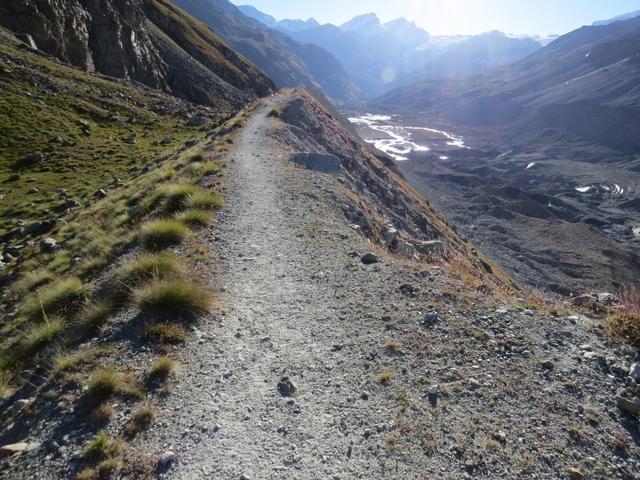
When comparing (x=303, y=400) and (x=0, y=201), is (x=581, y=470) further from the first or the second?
(x=0, y=201)

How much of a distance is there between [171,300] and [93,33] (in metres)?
76.2

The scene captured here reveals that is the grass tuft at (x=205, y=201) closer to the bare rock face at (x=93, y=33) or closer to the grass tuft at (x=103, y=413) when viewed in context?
the grass tuft at (x=103, y=413)

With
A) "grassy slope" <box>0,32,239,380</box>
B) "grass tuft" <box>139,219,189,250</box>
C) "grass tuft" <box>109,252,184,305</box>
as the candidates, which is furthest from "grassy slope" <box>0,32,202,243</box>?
"grass tuft" <box>109,252,184,305</box>

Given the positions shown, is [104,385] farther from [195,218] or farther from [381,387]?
[195,218]

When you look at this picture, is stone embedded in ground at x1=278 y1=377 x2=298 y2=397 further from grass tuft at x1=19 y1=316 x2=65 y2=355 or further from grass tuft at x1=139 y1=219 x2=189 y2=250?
grass tuft at x1=139 y1=219 x2=189 y2=250

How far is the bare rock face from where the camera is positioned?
180 feet

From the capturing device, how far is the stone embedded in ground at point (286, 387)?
7.01m

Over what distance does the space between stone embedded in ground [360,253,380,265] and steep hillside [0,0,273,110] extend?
6320cm

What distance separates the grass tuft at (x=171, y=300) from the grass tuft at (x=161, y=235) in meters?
3.34

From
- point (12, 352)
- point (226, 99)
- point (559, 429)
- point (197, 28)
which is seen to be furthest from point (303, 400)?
point (197, 28)

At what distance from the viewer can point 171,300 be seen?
337 inches

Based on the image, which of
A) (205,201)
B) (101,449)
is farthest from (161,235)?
(101,449)

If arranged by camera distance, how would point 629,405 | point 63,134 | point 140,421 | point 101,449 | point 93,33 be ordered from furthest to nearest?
point 93,33
point 63,134
point 629,405
point 140,421
point 101,449

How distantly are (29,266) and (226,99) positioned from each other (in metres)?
75.1
